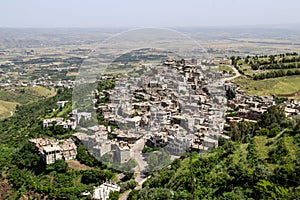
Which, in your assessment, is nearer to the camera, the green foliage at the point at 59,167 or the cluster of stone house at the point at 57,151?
the green foliage at the point at 59,167

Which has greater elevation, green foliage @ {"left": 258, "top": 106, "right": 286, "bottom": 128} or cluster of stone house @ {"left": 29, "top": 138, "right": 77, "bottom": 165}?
green foliage @ {"left": 258, "top": 106, "right": 286, "bottom": 128}

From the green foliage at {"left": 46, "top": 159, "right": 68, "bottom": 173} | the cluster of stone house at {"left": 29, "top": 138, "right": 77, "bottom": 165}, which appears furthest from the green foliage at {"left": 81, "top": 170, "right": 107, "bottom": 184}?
the cluster of stone house at {"left": 29, "top": 138, "right": 77, "bottom": 165}

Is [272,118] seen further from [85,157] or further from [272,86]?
[272,86]

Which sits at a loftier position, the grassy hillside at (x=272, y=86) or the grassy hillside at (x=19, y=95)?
the grassy hillside at (x=272, y=86)

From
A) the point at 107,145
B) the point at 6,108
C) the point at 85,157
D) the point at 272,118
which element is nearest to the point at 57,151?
the point at 85,157

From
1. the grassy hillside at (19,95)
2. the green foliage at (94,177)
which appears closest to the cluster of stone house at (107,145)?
the green foliage at (94,177)

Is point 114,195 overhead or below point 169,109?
below

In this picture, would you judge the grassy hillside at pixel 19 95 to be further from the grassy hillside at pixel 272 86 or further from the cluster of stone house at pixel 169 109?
the grassy hillside at pixel 272 86

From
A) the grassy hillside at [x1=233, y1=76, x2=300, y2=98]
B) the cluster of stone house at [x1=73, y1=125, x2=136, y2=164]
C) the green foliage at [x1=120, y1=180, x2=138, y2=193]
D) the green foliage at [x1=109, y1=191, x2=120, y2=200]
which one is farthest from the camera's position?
the grassy hillside at [x1=233, y1=76, x2=300, y2=98]

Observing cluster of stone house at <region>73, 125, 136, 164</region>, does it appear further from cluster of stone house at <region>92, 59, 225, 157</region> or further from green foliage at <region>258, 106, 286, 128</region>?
green foliage at <region>258, 106, 286, 128</region>

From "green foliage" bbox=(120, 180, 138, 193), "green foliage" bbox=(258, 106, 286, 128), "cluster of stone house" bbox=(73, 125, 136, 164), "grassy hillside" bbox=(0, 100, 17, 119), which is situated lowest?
Answer: "grassy hillside" bbox=(0, 100, 17, 119)

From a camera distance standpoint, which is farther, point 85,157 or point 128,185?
point 85,157
